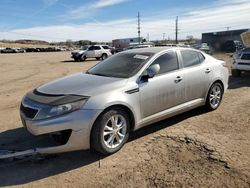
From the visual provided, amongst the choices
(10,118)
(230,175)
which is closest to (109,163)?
(230,175)

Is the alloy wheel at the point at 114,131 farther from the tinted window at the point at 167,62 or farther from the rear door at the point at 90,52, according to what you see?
the rear door at the point at 90,52

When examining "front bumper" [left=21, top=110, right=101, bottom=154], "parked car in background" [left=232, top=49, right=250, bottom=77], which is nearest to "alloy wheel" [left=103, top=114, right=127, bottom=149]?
"front bumper" [left=21, top=110, right=101, bottom=154]

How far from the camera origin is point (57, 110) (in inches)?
170

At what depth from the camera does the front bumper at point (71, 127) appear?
4.26 m

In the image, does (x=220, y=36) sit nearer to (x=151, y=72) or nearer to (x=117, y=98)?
(x=151, y=72)

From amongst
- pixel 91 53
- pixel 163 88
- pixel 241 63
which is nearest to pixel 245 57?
pixel 241 63

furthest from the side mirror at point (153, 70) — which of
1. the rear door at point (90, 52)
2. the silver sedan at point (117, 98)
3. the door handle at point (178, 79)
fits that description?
the rear door at point (90, 52)

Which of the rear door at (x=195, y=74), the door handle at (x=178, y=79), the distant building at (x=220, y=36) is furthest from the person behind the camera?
the distant building at (x=220, y=36)

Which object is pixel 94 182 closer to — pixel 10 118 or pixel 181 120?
pixel 181 120

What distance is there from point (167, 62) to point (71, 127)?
2420 mm

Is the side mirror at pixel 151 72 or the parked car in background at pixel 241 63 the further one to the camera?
the parked car in background at pixel 241 63

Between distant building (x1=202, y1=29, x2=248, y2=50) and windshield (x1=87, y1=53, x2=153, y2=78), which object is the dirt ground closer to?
Result: windshield (x1=87, y1=53, x2=153, y2=78)

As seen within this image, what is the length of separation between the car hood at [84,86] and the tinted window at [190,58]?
1761 mm

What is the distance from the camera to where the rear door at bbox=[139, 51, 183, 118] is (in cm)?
519
